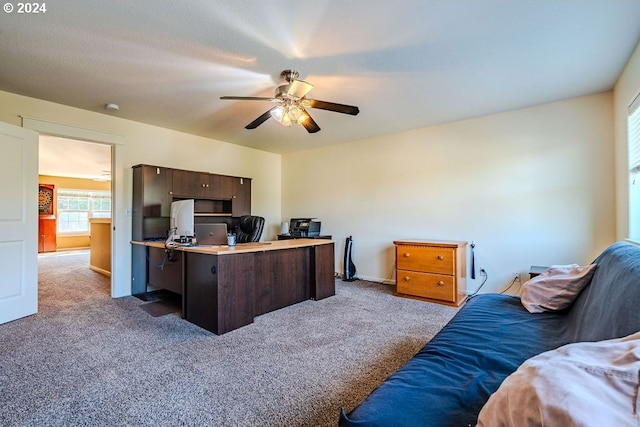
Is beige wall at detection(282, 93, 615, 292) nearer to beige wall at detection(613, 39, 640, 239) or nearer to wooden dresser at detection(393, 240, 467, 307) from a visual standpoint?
beige wall at detection(613, 39, 640, 239)

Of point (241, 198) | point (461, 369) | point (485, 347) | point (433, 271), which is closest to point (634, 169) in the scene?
point (433, 271)

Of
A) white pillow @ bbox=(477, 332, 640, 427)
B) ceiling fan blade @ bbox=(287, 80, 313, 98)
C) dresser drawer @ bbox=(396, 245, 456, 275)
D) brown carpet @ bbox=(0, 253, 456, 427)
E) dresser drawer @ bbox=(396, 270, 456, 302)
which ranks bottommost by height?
brown carpet @ bbox=(0, 253, 456, 427)

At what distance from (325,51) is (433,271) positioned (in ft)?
9.03

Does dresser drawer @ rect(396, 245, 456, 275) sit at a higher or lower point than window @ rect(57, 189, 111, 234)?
lower

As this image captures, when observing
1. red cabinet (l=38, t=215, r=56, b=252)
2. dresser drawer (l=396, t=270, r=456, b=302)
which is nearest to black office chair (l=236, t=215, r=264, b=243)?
Result: dresser drawer (l=396, t=270, r=456, b=302)

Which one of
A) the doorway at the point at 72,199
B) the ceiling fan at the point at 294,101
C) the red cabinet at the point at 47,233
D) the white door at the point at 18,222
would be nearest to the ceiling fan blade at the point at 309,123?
the ceiling fan at the point at 294,101

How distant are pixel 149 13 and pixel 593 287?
10.1 ft

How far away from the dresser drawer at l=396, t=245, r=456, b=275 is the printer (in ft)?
5.43

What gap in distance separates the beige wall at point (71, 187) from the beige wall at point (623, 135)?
39.7ft

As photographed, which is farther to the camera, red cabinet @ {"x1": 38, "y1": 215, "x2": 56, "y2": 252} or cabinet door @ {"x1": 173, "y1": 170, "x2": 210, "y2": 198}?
red cabinet @ {"x1": 38, "y1": 215, "x2": 56, "y2": 252}

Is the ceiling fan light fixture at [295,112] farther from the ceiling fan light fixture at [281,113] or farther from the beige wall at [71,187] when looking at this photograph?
→ the beige wall at [71,187]

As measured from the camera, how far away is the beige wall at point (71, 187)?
8.66 metres

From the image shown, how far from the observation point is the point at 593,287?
156cm

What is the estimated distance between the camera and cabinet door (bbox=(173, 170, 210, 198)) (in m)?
4.21
